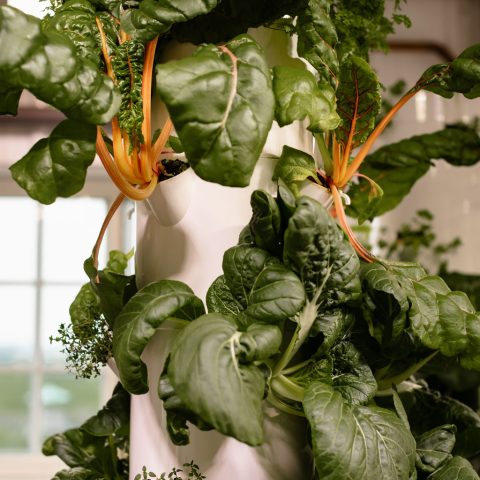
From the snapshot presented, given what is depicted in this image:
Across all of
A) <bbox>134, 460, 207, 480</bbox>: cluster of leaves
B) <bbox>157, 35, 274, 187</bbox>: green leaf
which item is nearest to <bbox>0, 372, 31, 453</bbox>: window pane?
<bbox>134, 460, 207, 480</bbox>: cluster of leaves

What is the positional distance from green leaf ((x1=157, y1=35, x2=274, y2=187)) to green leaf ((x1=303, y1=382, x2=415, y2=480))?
0.94 ft

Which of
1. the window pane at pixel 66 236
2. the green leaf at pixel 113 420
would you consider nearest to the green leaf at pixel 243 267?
the green leaf at pixel 113 420

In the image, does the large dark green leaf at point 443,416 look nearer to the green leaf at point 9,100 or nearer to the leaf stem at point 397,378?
the leaf stem at point 397,378

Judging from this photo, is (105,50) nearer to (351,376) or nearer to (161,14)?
(161,14)

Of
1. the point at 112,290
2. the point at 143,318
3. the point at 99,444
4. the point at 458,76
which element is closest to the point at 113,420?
the point at 99,444

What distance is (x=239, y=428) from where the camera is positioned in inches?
26.1

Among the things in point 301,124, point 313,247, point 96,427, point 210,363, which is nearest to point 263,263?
point 313,247

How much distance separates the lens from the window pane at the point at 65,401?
10.6 feet

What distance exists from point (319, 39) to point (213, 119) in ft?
1.05

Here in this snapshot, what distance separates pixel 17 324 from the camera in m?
3.22

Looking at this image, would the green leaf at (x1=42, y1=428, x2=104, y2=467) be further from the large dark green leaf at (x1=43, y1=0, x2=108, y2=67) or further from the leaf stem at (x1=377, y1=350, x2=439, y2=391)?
the large dark green leaf at (x1=43, y1=0, x2=108, y2=67)

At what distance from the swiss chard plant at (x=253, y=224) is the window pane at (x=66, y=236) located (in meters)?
2.22

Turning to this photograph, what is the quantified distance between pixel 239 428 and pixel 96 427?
0.60 meters

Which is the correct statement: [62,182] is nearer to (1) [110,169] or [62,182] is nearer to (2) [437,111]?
(1) [110,169]
